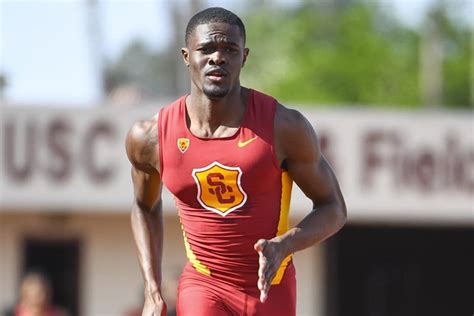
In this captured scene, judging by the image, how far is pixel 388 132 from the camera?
1875 cm

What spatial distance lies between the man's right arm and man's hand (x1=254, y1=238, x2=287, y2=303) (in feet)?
2.94

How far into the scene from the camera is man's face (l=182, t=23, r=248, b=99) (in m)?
6.58

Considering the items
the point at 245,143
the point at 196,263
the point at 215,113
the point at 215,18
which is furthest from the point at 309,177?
the point at 215,18

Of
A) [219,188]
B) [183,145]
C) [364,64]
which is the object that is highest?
[364,64]

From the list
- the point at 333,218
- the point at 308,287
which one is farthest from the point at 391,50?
the point at 333,218

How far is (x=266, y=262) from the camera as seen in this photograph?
6145 millimetres

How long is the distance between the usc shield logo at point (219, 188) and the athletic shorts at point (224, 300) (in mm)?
376

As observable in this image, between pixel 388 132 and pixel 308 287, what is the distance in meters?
2.62

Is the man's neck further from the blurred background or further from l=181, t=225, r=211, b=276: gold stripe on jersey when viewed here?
the blurred background

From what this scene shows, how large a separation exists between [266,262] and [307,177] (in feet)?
2.67

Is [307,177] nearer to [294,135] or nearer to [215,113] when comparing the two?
[294,135]

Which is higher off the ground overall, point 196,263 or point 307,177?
point 307,177

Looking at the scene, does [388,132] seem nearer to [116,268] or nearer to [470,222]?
[470,222]

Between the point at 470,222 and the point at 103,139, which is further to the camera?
the point at 470,222
